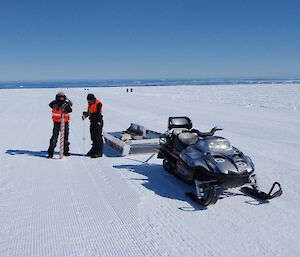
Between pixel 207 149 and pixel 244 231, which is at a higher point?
pixel 207 149

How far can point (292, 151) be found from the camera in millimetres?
9172

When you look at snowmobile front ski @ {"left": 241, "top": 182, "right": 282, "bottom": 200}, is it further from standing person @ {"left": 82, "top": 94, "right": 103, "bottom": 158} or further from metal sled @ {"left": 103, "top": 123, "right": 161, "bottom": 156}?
standing person @ {"left": 82, "top": 94, "right": 103, "bottom": 158}

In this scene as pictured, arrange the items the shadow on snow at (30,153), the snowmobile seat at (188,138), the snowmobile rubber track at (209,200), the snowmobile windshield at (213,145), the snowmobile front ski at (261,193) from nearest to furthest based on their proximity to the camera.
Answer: the snowmobile rubber track at (209,200) < the snowmobile front ski at (261,193) < the snowmobile windshield at (213,145) < the snowmobile seat at (188,138) < the shadow on snow at (30,153)

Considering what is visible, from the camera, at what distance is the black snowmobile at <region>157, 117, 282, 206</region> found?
5305 millimetres

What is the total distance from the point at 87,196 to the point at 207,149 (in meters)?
2.10

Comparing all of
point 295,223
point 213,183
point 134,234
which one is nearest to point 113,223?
point 134,234

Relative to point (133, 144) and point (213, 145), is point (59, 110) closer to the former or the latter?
point (133, 144)

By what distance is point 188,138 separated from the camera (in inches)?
260

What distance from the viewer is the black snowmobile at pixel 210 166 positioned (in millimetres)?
5305

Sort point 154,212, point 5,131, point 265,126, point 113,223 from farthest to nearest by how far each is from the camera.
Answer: point 265,126
point 5,131
point 154,212
point 113,223

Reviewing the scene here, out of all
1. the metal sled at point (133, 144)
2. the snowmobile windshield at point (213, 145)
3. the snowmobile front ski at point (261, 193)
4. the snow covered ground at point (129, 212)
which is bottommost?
the snow covered ground at point (129, 212)

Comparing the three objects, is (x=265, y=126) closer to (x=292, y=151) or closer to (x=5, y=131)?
(x=292, y=151)

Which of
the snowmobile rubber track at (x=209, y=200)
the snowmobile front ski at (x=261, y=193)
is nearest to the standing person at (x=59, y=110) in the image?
the snowmobile rubber track at (x=209, y=200)

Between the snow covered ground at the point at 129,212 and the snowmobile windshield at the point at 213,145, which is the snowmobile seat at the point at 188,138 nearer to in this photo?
the snowmobile windshield at the point at 213,145
